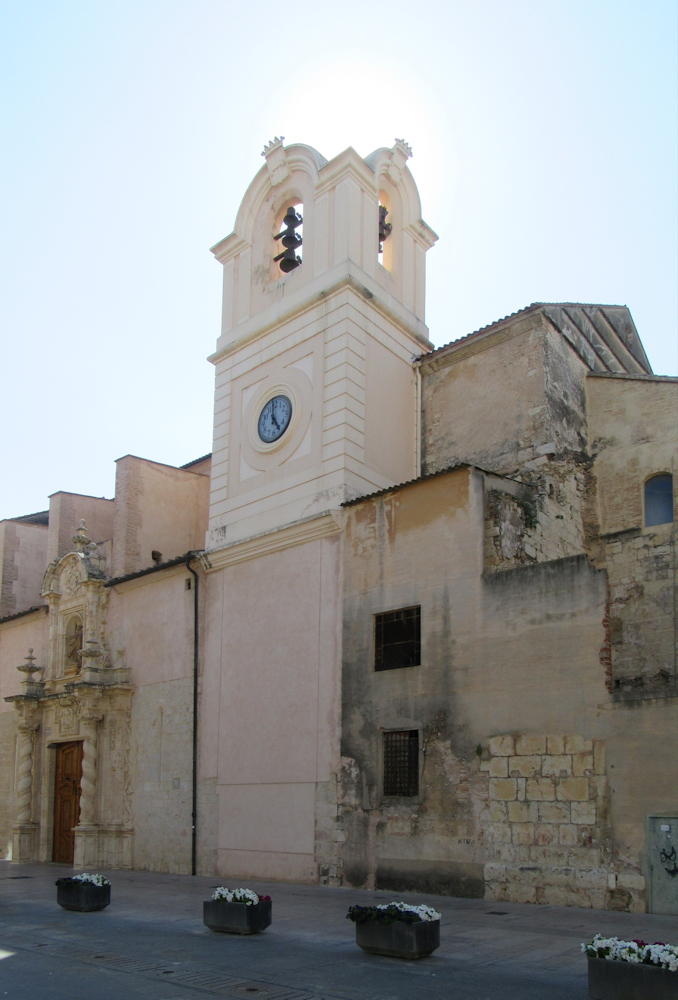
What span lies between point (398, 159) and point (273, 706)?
1221 cm

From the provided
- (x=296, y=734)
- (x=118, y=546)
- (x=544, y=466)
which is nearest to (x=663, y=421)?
(x=544, y=466)

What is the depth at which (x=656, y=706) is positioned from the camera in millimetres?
10828

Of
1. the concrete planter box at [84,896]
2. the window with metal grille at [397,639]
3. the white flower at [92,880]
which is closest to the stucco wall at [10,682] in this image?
the concrete planter box at [84,896]

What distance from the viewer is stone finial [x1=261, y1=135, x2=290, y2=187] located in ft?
66.4

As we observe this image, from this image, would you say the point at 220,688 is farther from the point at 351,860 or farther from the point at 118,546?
the point at 118,546

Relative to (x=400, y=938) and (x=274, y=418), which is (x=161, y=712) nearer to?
(x=274, y=418)

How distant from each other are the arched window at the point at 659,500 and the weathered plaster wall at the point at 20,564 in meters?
18.3

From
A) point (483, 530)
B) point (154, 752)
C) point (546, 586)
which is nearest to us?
point (546, 586)

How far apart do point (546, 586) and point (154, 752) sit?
10.4 metres

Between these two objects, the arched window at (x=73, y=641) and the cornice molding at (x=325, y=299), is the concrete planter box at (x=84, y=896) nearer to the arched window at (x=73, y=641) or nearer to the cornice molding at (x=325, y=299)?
the arched window at (x=73, y=641)

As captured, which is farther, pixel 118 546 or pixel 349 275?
pixel 118 546

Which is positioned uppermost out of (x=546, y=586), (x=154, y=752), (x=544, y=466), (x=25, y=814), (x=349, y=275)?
(x=349, y=275)

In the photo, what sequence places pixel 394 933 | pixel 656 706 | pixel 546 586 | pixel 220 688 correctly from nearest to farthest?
1. pixel 394 933
2. pixel 656 706
3. pixel 546 586
4. pixel 220 688

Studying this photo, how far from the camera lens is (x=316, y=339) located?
18.1 meters
